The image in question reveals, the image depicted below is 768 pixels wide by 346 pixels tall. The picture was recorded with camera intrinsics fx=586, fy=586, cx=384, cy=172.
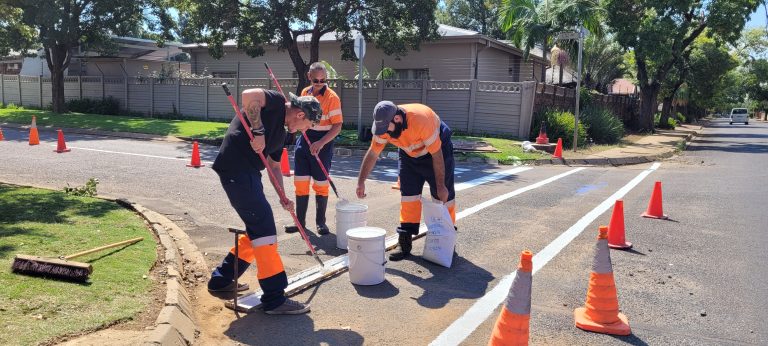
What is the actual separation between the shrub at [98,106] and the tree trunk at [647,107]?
28.2 meters

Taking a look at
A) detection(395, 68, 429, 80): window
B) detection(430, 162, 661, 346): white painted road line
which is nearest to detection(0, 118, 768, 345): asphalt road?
detection(430, 162, 661, 346): white painted road line

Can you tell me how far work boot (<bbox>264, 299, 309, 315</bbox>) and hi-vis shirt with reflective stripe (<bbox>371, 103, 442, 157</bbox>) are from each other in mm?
1944

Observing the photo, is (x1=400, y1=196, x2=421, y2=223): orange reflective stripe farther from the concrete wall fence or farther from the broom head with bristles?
the concrete wall fence

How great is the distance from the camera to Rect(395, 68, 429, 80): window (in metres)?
25.9

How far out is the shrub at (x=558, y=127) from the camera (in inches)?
782

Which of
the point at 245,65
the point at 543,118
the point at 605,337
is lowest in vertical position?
the point at 605,337

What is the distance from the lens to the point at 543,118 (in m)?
20.1

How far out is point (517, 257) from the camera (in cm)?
646

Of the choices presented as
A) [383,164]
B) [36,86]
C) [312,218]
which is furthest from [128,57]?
[312,218]

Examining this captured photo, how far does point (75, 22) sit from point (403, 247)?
83.9ft

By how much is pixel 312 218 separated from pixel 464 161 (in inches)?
331

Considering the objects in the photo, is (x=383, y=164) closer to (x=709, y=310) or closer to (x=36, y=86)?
(x=709, y=310)

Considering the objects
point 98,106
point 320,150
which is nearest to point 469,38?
point 320,150

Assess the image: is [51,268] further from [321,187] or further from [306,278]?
[321,187]
